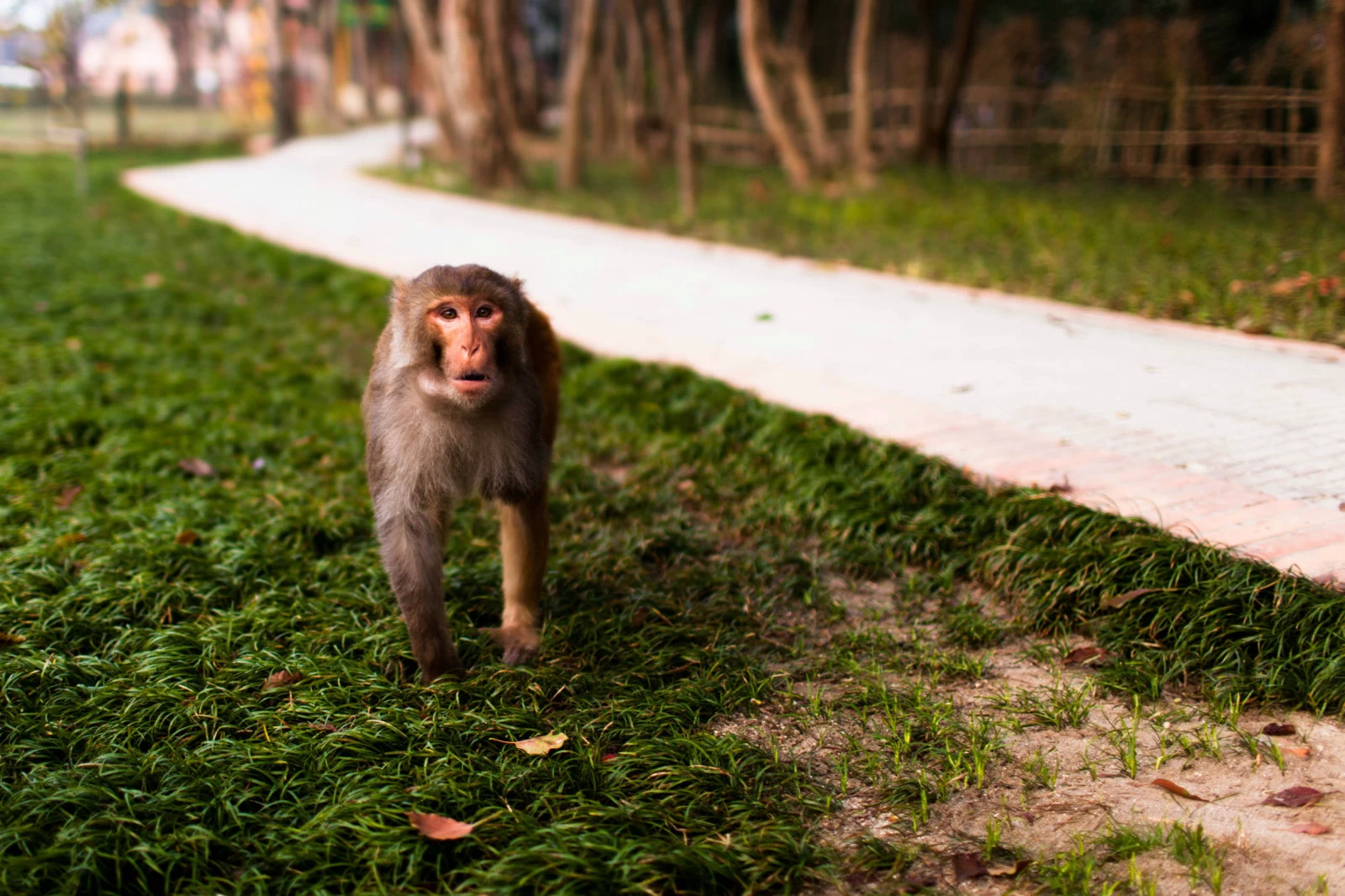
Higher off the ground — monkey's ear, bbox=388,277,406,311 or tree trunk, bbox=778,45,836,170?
tree trunk, bbox=778,45,836,170

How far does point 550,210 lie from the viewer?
15.5 metres

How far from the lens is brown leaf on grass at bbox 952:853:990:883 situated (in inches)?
116

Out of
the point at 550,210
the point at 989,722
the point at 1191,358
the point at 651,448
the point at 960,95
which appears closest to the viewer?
the point at 989,722

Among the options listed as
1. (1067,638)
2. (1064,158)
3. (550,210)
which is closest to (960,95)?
(1064,158)

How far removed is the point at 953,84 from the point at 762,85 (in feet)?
13.0

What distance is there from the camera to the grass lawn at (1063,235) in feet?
27.8

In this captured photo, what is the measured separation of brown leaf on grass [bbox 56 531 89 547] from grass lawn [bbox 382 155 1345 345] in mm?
6653

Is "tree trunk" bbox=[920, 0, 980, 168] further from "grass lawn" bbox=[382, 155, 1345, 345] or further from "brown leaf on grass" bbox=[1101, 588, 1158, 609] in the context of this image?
"brown leaf on grass" bbox=[1101, 588, 1158, 609]

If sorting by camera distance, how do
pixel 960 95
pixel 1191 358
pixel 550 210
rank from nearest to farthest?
pixel 1191 358 < pixel 550 210 < pixel 960 95

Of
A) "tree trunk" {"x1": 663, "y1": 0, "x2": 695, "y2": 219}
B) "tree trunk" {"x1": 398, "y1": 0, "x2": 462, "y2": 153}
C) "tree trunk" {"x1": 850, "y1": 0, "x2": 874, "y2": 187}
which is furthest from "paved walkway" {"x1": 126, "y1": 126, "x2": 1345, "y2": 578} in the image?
"tree trunk" {"x1": 398, "y1": 0, "x2": 462, "y2": 153}

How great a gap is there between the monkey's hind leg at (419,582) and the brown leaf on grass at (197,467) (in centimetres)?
239

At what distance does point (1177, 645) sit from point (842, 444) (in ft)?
6.81

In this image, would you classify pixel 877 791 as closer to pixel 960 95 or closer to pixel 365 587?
pixel 365 587

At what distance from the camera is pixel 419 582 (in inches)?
149
